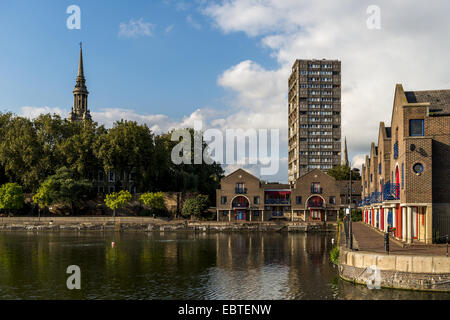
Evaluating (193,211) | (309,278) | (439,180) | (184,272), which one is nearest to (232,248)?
(184,272)

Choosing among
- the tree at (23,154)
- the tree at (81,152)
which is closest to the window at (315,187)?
the tree at (81,152)

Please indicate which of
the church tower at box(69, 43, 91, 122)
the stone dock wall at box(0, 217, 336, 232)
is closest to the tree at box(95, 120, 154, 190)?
the stone dock wall at box(0, 217, 336, 232)

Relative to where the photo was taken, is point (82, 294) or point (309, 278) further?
point (309, 278)

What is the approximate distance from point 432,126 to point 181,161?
242ft

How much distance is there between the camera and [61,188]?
80.9 m

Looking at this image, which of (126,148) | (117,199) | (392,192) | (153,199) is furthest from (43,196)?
(392,192)

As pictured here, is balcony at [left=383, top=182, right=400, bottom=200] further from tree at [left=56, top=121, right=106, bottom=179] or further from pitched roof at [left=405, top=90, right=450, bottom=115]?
tree at [left=56, top=121, right=106, bottom=179]

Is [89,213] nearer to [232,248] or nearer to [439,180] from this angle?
[232,248]

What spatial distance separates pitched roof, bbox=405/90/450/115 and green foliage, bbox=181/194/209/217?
174 ft

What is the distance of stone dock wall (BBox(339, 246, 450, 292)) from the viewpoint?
22891 mm

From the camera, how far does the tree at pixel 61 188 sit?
266 ft

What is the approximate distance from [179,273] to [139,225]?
4601 cm

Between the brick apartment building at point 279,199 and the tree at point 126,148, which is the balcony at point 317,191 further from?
the tree at point 126,148

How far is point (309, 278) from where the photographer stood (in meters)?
30.1
